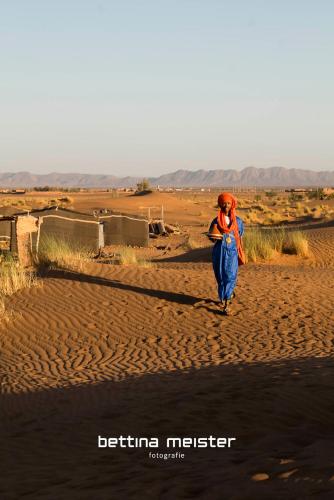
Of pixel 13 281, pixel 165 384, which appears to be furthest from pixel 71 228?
pixel 165 384

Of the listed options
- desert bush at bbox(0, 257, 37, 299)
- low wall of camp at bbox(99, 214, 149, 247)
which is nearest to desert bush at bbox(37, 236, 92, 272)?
desert bush at bbox(0, 257, 37, 299)

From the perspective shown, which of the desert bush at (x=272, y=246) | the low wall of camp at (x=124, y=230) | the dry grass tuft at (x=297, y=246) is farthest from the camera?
the low wall of camp at (x=124, y=230)

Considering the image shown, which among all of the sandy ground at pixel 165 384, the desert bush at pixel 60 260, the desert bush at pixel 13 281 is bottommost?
the sandy ground at pixel 165 384

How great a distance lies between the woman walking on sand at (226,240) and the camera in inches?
473

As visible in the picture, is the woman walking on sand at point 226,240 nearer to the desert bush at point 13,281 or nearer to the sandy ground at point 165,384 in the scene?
the sandy ground at point 165,384

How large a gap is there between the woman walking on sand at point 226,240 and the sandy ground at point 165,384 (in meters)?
0.76

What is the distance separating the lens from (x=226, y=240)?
1212 cm

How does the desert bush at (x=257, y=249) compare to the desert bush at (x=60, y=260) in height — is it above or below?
below

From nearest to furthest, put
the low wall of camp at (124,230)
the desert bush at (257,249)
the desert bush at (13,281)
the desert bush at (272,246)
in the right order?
the desert bush at (13,281) → the desert bush at (257,249) → the desert bush at (272,246) → the low wall of camp at (124,230)

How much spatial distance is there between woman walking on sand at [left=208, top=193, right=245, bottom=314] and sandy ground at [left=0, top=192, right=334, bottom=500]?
0.76 meters

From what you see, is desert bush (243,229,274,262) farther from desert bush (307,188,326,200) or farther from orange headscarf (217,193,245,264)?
desert bush (307,188,326,200)

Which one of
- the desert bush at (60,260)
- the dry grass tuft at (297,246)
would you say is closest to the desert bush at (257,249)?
the dry grass tuft at (297,246)

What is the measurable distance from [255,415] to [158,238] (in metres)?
27.9

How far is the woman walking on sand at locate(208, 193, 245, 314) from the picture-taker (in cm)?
1201
